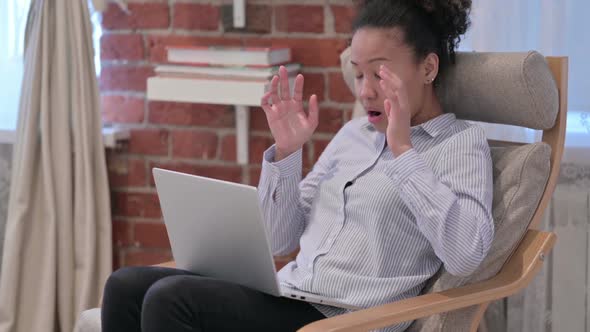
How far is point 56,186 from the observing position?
8.47ft

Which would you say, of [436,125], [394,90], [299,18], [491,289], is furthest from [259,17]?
[491,289]

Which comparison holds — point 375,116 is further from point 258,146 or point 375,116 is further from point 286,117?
point 258,146

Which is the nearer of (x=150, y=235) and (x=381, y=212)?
(x=381, y=212)

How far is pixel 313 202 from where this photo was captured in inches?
77.0

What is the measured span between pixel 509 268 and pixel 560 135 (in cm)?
29

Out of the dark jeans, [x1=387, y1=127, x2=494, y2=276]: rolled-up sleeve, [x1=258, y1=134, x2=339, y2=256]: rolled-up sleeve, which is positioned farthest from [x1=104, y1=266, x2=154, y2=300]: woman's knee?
[x1=387, y1=127, x2=494, y2=276]: rolled-up sleeve

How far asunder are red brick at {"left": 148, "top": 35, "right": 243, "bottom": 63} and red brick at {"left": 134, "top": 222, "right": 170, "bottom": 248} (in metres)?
0.49

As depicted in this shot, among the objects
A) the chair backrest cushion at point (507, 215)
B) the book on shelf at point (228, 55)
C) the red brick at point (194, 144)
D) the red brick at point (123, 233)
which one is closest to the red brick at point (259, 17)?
the book on shelf at point (228, 55)

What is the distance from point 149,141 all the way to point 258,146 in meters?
0.34

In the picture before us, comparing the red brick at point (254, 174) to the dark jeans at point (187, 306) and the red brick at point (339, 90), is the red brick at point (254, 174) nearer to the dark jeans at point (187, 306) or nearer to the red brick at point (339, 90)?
the red brick at point (339, 90)

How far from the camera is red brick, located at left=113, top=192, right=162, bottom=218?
2688 millimetres

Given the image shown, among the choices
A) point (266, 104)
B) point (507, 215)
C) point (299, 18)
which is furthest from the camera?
point (299, 18)

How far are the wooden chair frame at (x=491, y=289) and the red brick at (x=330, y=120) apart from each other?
0.74 meters

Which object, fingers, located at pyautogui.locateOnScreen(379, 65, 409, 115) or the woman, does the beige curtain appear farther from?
fingers, located at pyautogui.locateOnScreen(379, 65, 409, 115)
